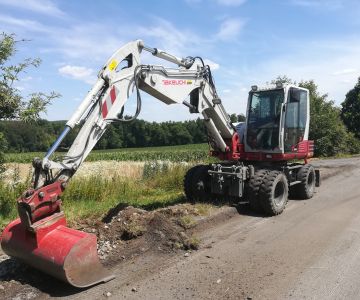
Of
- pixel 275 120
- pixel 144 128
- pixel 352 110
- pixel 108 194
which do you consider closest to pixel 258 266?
pixel 275 120

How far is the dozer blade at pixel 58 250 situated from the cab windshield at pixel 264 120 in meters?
5.36

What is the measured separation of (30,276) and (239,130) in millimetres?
6146

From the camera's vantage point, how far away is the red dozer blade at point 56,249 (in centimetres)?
477

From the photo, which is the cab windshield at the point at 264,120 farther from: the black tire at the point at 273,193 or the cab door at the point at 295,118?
the black tire at the point at 273,193

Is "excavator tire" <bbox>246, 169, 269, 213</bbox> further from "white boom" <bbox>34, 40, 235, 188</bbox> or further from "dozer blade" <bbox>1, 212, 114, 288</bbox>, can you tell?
"dozer blade" <bbox>1, 212, 114, 288</bbox>

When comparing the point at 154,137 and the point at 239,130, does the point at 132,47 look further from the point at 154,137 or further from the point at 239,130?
the point at 154,137

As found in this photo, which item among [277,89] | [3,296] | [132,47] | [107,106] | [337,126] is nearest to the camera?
[3,296]

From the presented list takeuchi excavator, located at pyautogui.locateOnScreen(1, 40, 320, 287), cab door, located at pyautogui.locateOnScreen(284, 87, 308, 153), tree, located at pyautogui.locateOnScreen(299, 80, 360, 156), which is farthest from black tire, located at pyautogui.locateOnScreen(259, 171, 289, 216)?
tree, located at pyautogui.locateOnScreen(299, 80, 360, 156)

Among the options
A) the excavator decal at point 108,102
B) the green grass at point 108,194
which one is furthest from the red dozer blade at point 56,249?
the green grass at point 108,194

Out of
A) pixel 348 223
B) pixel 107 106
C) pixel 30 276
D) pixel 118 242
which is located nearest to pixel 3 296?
pixel 30 276

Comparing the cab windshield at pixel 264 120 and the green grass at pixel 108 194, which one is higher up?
the cab windshield at pixel 264 120

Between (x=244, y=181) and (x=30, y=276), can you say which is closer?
(x=30, y=276)

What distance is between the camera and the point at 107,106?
6074 mm

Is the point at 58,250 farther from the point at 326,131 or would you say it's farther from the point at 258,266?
the point at 326,131
